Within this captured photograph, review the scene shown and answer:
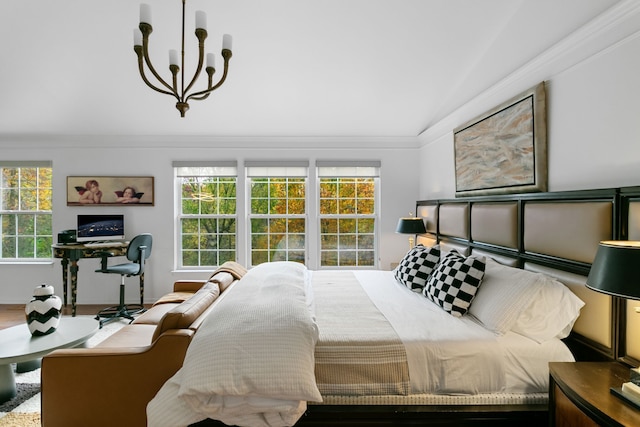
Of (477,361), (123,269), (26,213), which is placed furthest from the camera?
(26,213)

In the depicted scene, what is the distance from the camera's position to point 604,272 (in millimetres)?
1172

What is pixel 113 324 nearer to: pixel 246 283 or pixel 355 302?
pixel 246 283

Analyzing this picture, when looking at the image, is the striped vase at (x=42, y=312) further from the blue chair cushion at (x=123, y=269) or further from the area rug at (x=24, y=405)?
the blue chair cushion at (x=123, y=269)

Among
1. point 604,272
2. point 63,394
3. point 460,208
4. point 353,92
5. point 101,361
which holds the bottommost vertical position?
point 63,394

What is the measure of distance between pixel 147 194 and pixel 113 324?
1650mm

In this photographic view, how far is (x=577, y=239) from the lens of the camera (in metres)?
1.73

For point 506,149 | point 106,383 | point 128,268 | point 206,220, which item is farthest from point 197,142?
point 506,149

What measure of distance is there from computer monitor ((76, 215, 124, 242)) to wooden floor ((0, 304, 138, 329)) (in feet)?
2.87

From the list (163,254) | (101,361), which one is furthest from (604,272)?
(163,254)

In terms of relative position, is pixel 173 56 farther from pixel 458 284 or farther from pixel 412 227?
pixel 412 227

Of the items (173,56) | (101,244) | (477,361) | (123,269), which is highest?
(173,56)

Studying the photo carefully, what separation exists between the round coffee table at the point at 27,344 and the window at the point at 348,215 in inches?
110

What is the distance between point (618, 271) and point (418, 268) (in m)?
1.58

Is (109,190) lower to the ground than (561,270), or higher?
higher
